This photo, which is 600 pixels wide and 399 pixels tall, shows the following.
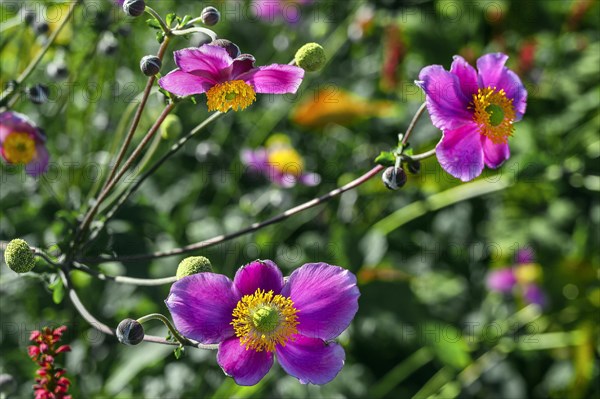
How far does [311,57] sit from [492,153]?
0.39 meters

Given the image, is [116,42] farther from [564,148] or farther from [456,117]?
[564,148]

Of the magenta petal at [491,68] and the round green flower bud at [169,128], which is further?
the round green flower bud at [169,128]

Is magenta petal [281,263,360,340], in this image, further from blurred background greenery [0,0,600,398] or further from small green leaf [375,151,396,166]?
blurred background greenery [0,0,600,398]

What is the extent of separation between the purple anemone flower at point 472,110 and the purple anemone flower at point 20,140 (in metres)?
0.89

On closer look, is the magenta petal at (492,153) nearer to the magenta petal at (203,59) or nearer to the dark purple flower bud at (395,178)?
the dark purple flower bud at (395,178)

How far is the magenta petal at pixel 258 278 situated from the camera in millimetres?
1166

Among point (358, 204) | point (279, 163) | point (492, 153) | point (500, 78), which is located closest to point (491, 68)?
point (500, 78)

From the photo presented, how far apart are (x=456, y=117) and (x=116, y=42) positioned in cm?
114

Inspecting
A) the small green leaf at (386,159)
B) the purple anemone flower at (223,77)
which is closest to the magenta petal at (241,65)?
the purple anemone flower at (223,77)

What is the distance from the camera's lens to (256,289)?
1.19 metres

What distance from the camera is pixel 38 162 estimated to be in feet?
5.36

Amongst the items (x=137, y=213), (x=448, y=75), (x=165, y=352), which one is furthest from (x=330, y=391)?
(x=448, y=75)

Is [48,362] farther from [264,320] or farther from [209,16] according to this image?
[209,16]

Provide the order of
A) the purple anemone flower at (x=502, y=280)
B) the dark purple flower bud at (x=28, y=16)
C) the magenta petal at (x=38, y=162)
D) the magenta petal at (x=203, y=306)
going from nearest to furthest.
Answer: the magenta petal at (x=203, y=306) → the magenta petal at (x=38, y=162) → the dark purple flower bud at (x=28, y=16) → the purple anemone flower at (x=502, y=280)
